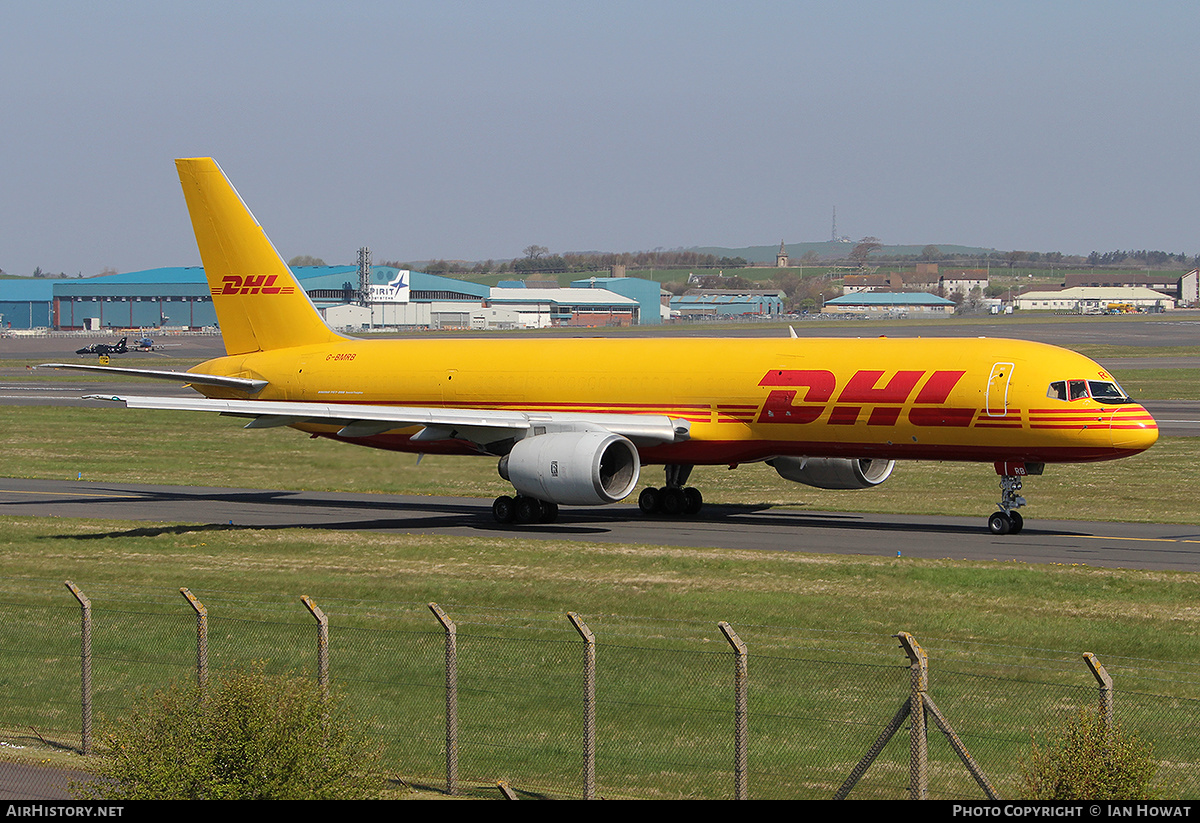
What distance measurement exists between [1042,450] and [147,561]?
20.7 m

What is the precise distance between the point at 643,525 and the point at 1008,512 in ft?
30.6

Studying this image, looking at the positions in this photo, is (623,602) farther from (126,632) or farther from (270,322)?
(270,322)

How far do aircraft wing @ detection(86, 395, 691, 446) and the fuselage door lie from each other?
26.0ft

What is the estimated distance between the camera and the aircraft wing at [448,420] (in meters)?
36.5

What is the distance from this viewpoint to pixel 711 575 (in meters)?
28.2

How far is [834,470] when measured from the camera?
38.3 metres

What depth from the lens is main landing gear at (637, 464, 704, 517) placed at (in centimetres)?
3950

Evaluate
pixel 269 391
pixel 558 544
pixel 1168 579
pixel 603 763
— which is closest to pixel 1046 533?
pixel 1168 579

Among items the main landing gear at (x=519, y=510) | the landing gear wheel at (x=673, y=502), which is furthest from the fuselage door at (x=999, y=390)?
the main landing gear at (x=519, y=510)

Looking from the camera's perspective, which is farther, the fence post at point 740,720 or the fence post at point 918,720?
the fence post at point 740,720

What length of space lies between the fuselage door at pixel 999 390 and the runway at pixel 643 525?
3.04 meters

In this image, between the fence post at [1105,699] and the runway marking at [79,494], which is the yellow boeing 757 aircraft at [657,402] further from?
the fence post at [1105,699]

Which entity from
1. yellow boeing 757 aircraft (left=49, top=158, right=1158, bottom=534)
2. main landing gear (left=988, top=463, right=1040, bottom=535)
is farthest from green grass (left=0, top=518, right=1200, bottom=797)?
main landing gear (left=988, top=463, right=1040, bottom=535)

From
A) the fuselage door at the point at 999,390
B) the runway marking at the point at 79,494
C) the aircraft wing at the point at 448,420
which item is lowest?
the runway marking at the point at 79,494
